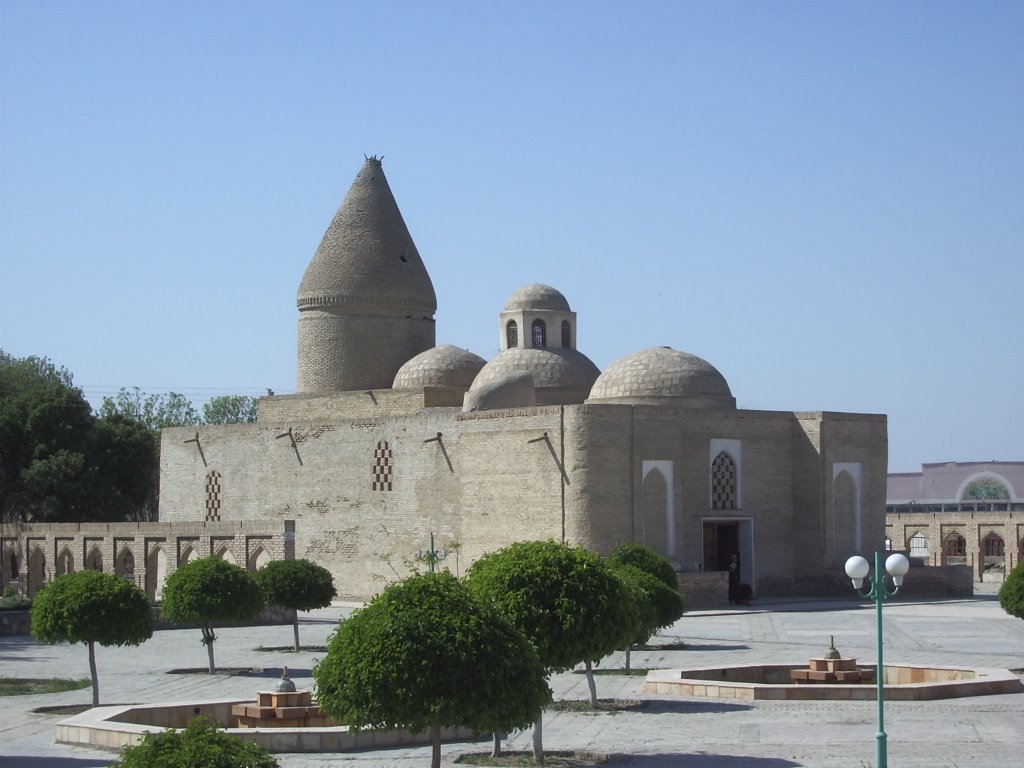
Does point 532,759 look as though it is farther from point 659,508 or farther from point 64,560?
point 64,560

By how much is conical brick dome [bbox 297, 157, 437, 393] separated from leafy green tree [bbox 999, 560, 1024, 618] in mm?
20046

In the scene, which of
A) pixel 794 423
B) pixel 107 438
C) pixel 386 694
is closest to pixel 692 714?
pixel 386 694

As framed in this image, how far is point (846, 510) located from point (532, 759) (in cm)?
2134

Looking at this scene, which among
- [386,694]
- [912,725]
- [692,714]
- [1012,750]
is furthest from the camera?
[692,714]

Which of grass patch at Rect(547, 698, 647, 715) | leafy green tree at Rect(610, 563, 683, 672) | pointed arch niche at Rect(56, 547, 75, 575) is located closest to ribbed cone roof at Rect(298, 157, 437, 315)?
pointed arch niche at Rect(56, 547, 75, 575)

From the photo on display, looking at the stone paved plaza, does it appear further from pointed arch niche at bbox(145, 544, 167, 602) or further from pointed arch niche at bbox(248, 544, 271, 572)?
pointed arch niche at bbox(145, 544, 167, 602)

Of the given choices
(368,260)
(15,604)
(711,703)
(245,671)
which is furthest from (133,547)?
(711,703)

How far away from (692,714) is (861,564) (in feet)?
10.5

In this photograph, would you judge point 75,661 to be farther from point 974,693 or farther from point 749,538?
point 749,538

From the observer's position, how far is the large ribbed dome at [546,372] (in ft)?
107

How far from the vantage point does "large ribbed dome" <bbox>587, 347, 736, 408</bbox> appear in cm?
3216

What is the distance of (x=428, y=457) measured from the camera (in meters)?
32.5

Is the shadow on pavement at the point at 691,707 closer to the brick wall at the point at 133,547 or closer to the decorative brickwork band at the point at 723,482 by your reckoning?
the decorative brickwork band at the point at 723,482

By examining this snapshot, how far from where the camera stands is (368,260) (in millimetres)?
36750
